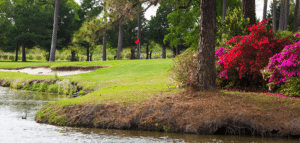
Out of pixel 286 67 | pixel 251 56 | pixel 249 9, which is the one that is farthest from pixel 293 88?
pixel 249 9

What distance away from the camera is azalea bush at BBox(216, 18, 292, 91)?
11148 mm

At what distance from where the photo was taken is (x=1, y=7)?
50.8 meters

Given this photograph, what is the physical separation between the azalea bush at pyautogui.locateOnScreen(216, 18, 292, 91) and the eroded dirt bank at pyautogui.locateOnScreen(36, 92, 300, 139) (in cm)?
211

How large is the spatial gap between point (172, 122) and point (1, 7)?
52595mm

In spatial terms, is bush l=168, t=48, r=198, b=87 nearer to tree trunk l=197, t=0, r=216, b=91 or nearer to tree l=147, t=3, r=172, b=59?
tree trunk l=197, t=0, r=216, b=91

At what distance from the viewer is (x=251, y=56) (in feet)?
37.7

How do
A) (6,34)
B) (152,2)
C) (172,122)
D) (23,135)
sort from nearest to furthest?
(23,135)
(172,122)
(152,2)
(6,34)

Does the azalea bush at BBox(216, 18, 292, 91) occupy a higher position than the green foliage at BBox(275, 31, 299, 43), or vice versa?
the green foliage at BBox(275, 31, 299, 43)

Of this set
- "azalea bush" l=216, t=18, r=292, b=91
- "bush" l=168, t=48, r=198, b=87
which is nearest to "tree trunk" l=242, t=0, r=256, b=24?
"azalea bush" l=216, t=18, r=292, b=91

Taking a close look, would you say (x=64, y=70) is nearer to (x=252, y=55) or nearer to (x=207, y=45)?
(x=207, y=45)

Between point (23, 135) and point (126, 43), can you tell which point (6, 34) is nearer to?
point (126, 43)

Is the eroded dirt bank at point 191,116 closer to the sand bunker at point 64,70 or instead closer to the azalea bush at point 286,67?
the azalea bush at point 286,67

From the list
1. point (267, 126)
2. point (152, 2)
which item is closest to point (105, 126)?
point (267, 126)

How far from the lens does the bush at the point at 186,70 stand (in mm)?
10578
